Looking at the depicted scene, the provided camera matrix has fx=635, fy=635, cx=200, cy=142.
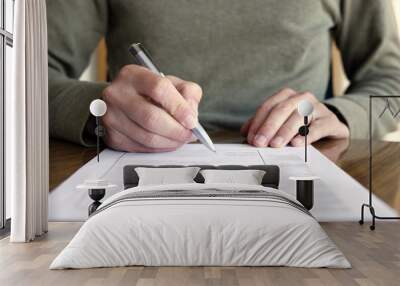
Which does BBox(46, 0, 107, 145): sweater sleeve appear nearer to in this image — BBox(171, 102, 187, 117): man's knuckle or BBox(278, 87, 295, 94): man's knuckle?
BBox(171, 102, 187, 117): man's knuckle

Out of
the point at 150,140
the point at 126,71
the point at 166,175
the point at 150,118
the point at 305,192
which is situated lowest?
the point at 305,192

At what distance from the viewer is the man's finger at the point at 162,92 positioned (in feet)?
12.2

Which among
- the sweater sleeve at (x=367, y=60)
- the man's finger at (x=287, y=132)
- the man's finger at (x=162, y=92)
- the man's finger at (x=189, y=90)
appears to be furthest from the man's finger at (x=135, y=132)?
the sweater sleeve at (x=367, y=60)

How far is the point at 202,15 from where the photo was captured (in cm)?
389

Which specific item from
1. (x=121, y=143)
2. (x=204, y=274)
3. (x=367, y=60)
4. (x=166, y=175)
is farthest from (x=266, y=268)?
(x=367, y=60)

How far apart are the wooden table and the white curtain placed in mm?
200

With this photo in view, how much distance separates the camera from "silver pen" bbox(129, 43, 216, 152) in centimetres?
383

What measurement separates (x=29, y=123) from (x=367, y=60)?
6.74ft

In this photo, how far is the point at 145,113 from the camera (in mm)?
3678

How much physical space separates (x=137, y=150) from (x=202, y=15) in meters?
0.92

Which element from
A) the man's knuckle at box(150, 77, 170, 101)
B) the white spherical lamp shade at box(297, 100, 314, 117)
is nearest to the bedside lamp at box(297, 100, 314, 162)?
the white spherical lamp shade at box(297, 100, 314, 117)

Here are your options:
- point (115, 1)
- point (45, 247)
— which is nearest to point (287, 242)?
point (45, 247)

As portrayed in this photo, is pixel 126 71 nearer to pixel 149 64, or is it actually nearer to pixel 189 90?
pixel 149 64

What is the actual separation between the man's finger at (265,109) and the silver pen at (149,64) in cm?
25
